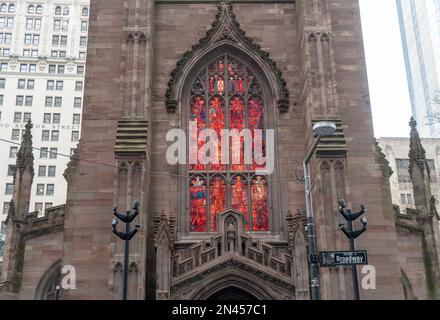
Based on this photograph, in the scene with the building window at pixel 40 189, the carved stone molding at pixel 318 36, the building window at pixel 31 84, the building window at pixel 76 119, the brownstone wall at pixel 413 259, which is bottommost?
the brownstone wall at pixel 413 259

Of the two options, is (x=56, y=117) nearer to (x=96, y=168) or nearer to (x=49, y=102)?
(x=49, y=102)

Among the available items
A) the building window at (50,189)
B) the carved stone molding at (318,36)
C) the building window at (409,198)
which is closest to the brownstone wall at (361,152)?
the carved stone molding at (318,36)

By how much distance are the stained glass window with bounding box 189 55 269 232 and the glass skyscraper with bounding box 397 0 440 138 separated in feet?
204

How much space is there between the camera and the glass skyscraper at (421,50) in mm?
85812

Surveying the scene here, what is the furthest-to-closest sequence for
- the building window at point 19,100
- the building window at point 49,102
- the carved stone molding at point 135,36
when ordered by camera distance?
the building window at point 49,102
the building window at point 19,100
the carved stone molding at point 135,36

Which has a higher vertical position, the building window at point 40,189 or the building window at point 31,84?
the building window at point 31,84

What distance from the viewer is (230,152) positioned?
22.5 m

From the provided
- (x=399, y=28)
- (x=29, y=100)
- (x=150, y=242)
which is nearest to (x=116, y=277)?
(x=150, y=242)

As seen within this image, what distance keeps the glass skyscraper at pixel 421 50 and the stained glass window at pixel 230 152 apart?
2452 inches

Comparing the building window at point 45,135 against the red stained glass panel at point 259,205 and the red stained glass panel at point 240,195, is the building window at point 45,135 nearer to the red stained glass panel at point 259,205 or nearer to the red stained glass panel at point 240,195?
the red stained glass panel at point 240,195

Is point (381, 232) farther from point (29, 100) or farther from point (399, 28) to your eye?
point (399, 28)
